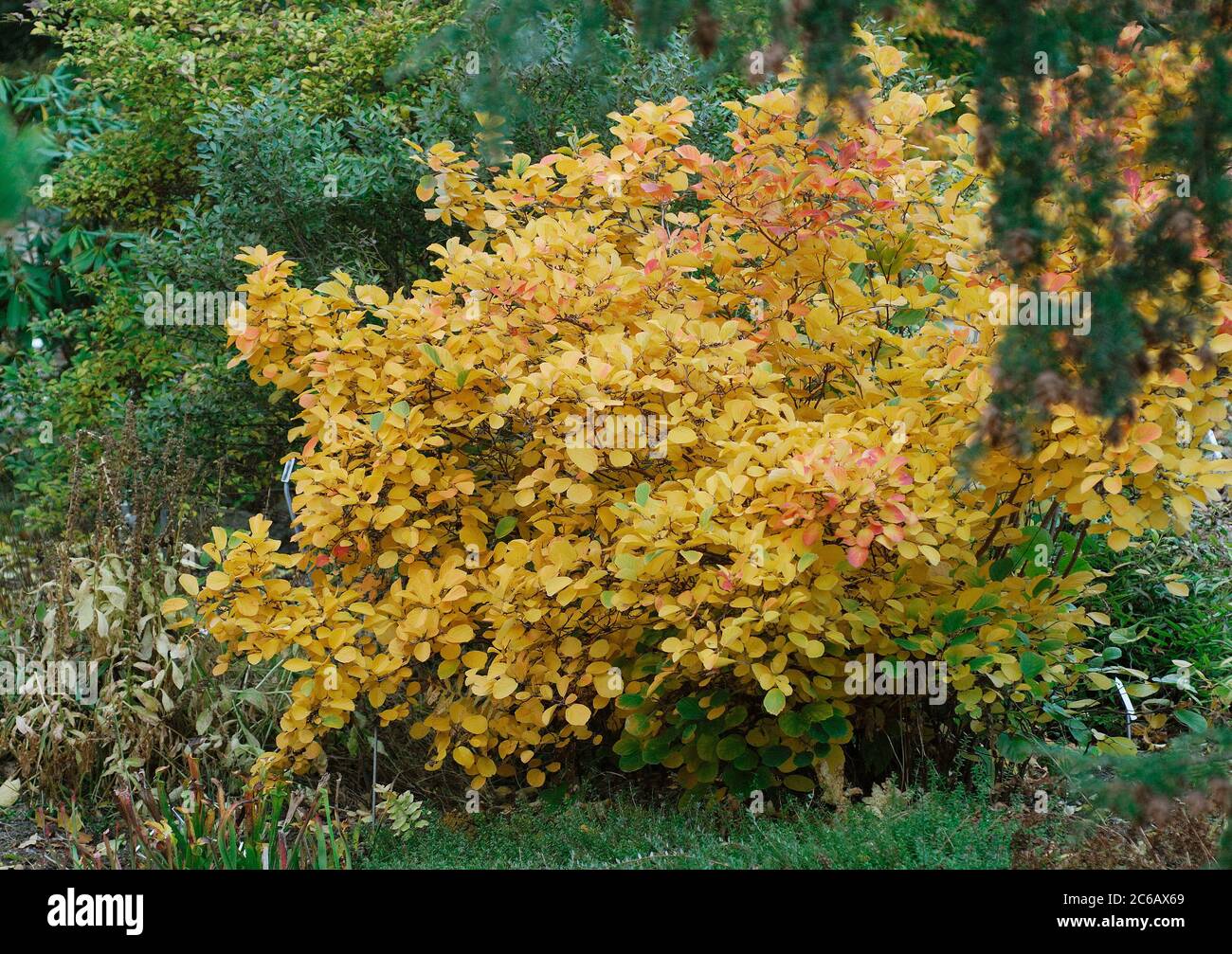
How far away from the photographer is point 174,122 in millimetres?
6996

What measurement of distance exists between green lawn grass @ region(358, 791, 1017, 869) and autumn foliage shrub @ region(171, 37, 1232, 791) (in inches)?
6.2

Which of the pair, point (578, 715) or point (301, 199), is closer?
point (578, 715)

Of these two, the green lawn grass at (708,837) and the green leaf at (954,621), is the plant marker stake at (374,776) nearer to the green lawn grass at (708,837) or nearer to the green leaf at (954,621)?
the green lawn grass at (708,837)

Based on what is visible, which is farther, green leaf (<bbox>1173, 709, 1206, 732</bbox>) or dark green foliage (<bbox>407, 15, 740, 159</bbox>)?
dark green foliage (<bbox>407, 15, 740, 159</bbox>)

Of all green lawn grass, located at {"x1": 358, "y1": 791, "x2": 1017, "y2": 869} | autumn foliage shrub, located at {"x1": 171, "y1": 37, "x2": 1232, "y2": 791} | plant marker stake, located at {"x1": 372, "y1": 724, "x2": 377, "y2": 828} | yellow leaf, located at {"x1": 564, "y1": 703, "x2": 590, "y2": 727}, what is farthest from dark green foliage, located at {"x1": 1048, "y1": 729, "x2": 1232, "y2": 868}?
plant marker stake, located at {"x1": 372, "y1": 724, "x2": 377, "y2": 828}

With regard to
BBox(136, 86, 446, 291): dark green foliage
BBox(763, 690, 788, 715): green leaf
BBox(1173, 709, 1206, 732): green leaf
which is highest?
Answer: BBox(136, 86, 446, 291): dark green foliage

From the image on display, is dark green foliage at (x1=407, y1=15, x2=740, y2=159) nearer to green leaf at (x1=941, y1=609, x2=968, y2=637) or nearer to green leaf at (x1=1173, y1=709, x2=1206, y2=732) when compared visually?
green leaf at (x1=941, y1=609, x2=968, y2=637)

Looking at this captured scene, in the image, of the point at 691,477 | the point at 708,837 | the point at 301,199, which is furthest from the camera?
the point at 301,199

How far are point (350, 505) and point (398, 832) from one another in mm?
985

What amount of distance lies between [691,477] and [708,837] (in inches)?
40.8

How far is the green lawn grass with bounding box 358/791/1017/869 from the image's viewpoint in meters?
3.09

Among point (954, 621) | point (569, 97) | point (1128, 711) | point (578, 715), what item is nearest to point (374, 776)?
point (578, 715)

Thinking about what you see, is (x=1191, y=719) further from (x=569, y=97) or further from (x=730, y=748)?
(x=569, y=97)

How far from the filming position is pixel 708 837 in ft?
11.1
